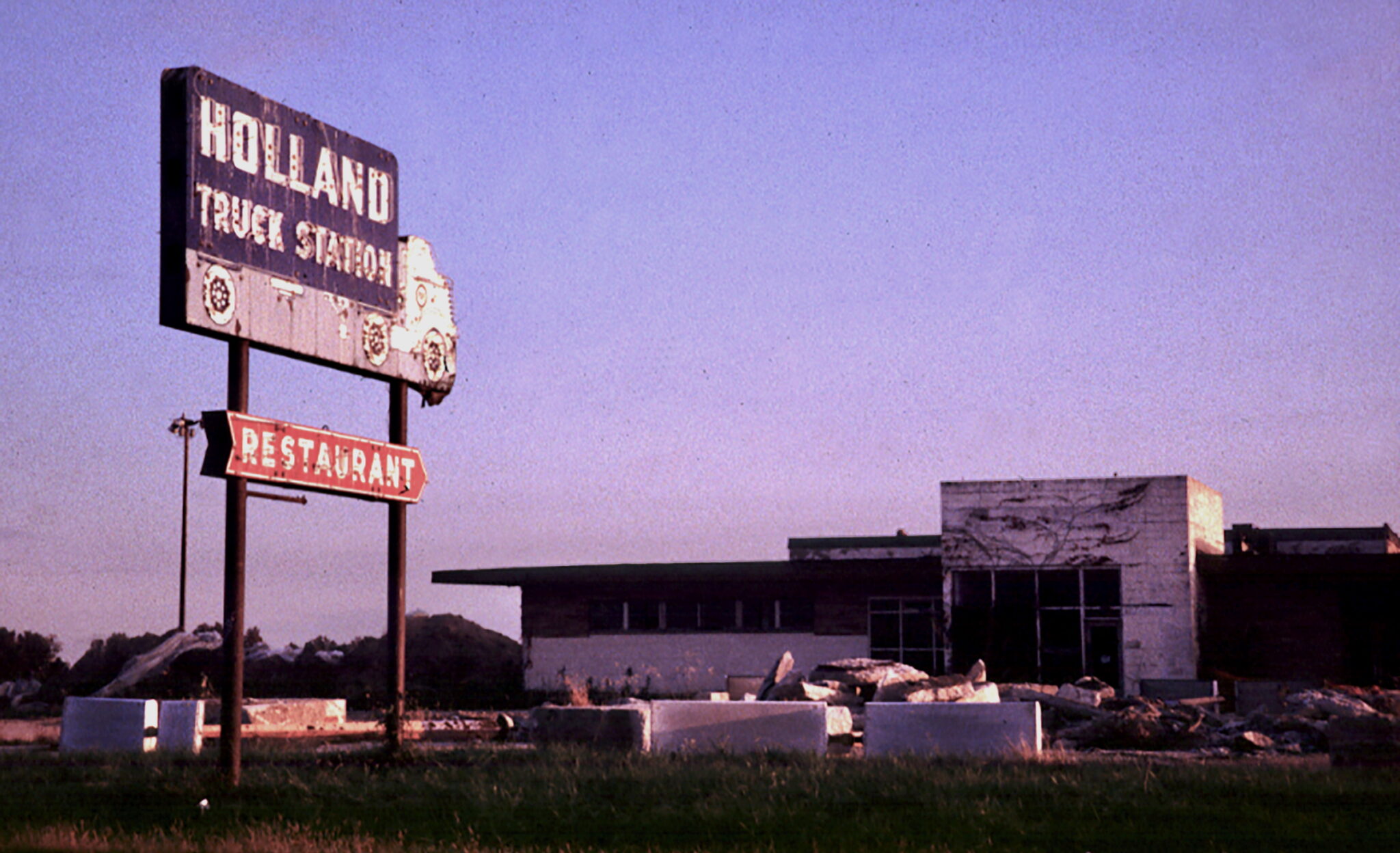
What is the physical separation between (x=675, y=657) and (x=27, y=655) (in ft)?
101

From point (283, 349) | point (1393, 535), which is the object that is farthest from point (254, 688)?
point (1393, 535)

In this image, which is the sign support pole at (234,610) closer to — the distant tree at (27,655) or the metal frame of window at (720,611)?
the metal frame of window at (720,611)

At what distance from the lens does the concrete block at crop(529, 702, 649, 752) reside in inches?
827

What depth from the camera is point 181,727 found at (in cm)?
2358

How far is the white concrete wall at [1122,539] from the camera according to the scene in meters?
40.7

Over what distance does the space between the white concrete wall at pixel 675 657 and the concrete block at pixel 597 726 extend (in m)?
23.0

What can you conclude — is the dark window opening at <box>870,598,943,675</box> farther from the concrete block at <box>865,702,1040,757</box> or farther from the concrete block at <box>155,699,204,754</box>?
the concrete block at <box>155,699,204,754</box>

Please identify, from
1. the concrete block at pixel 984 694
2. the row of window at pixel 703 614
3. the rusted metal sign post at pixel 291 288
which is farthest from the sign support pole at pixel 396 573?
the row of window at pixel 703 614

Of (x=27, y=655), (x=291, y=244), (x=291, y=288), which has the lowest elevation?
(x=27, y=655)

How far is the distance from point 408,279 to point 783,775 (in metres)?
9.77

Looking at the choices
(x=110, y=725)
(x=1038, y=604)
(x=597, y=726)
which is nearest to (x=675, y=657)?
(x=1038, y=604)

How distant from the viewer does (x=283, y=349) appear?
1938cm

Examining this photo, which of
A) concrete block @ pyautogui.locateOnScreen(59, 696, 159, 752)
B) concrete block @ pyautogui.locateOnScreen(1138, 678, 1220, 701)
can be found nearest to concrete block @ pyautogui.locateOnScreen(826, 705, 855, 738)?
concrete block @ pyautogui.locateOnScreen(59, 696, 159, 752)

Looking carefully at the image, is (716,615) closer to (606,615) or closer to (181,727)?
(606,615)
